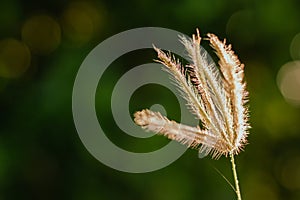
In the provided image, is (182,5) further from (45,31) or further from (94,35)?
(45,31)

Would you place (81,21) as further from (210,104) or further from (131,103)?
(210,104)

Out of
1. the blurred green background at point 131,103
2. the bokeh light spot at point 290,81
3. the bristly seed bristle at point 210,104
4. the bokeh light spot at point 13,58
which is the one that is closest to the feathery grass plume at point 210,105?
the bristly seed bristle at point 210,104

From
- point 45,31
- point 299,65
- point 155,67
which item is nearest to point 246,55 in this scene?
point 299,65

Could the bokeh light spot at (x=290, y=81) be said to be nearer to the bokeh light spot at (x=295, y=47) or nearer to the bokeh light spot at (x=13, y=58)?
the bokeh light spot at (x=295, y=47)

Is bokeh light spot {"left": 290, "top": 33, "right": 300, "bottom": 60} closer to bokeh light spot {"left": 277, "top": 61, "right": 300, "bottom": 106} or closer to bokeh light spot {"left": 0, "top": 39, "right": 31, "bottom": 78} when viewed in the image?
bokeh light spot {"left": 277, "top": 61, "right": 300, "bottom": 106}

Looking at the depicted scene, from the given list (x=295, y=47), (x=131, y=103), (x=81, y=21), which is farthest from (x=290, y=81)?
(x=81, y=21)
